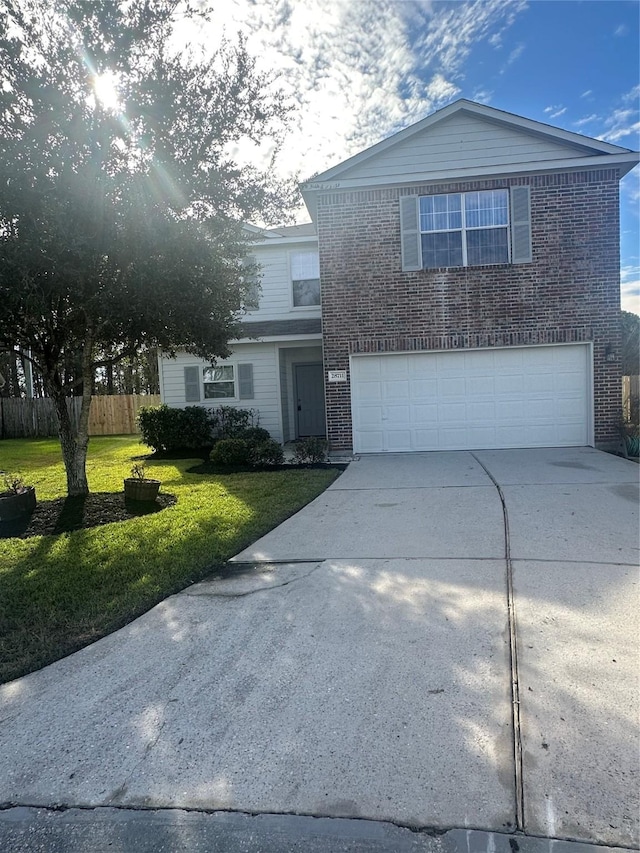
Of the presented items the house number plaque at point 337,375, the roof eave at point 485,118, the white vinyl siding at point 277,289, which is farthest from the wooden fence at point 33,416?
the roof eave at point 485,118

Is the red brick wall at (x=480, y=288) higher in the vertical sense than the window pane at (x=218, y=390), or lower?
higher

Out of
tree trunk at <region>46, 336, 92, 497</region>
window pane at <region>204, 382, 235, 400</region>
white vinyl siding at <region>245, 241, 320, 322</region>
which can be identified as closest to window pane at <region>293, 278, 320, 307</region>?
white vinyl siding at <region>245, 241, 320, 322</region>

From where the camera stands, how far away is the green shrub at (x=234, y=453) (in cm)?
1139

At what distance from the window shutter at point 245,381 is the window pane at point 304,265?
280cm

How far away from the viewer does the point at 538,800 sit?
6.99 feet

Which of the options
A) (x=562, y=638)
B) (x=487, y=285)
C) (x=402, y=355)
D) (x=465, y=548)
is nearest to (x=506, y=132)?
(x=487, y=285)

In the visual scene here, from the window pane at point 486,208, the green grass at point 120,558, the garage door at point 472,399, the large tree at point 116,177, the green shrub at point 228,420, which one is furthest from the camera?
the green shrub at point 228,420

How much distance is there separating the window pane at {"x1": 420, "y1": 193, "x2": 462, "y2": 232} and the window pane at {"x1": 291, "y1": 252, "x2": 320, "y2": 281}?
401cm

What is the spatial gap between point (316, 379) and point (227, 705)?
12991mm

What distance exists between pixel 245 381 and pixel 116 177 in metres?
8.26

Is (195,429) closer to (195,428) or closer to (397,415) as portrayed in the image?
(195,428)

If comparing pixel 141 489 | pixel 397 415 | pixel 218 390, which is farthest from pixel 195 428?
pixel 141 489

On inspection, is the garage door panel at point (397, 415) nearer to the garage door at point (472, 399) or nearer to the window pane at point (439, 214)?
the garage door at point (472, 399)

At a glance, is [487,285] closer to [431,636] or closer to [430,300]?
[430,300]
